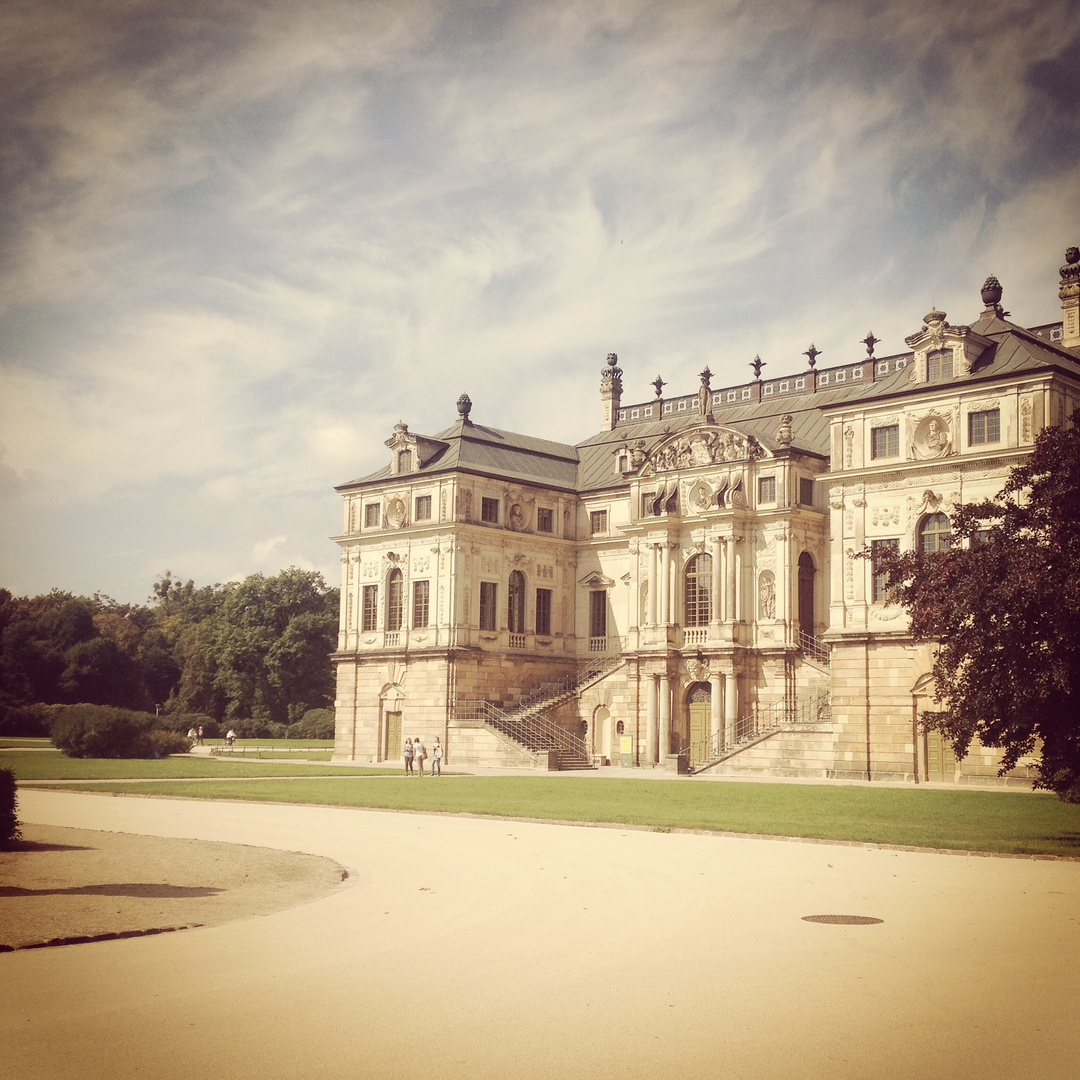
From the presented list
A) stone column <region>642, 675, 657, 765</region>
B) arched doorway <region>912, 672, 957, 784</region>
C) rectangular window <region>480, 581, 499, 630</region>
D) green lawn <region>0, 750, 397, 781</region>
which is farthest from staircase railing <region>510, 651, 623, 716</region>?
arched doorway <region>912, 672, 957, 784</region>

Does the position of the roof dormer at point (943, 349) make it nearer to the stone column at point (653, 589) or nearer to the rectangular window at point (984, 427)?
the rectangular window at point (984, 427)

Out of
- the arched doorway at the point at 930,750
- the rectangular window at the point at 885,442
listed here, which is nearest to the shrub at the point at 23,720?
the rectangular window at the point at 885,442

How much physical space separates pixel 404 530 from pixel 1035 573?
42.6 m

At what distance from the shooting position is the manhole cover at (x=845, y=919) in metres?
13.2

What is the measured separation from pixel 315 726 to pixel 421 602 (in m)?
28.9

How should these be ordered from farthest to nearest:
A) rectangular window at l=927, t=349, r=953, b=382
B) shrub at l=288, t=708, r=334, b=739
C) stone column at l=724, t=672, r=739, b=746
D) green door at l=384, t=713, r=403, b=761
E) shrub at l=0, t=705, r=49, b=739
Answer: shrub at l=288, t=708, r=334, b=739
shrub at l=0, t=705, r=49, b=739
green door at l=384, t=713, r=403, b=761
stone column at l=724, t=672, r=739, b=746
rectangular window at l=927, t=349, r=953, b=382

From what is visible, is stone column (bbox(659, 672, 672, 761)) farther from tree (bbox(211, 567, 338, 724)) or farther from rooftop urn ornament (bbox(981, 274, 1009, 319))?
tree (bbox(211, 567, 338, 724))

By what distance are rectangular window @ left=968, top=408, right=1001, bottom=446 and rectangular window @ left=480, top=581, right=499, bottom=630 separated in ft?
85.7

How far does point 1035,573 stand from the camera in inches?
874

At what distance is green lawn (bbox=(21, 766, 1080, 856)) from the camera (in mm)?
22625

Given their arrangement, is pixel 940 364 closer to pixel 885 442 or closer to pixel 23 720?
pixel 885 442

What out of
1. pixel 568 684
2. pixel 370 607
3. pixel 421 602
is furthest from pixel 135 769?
pixel 568 684

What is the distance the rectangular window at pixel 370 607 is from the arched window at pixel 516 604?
7.17m

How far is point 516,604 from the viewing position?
206ft
